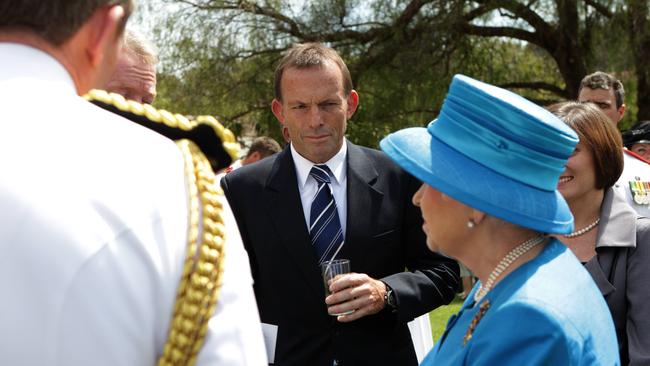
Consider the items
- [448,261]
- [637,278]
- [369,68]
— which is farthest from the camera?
[369,68]

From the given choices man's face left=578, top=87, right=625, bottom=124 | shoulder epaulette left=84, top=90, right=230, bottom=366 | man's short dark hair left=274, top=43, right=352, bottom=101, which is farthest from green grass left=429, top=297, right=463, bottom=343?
shoulder epaulette left=84, top=90, right=230, bottom=366

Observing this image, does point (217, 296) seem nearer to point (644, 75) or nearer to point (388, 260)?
point (388, 260)

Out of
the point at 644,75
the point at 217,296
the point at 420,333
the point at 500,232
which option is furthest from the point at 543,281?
the point at 644,75

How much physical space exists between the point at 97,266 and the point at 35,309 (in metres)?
0.11

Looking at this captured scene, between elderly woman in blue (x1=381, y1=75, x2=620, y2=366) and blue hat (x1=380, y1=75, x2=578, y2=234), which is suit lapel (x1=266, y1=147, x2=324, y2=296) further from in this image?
blue hat (x1=380, y1=75, x2=578, y2=234)

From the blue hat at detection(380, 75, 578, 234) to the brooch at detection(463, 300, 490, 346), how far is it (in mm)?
229

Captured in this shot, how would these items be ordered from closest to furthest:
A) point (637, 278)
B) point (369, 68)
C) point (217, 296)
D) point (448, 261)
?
point (217, 296) → point (637, 278) → point (448, 261) → point (369, 68)

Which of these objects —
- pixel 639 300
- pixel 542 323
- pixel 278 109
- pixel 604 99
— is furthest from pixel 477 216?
pixel 604 99

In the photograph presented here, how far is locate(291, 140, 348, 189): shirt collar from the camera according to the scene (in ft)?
11.9

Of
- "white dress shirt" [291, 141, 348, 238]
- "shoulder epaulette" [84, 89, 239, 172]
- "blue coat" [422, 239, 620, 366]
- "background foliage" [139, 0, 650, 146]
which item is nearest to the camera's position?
"shoulder epaulette" [84, 89, 239, 172]

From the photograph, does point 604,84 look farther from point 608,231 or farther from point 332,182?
point 332,182

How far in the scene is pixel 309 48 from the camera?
3.82m

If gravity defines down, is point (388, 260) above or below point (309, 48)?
below

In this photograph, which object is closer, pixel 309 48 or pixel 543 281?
pixel 543 281
